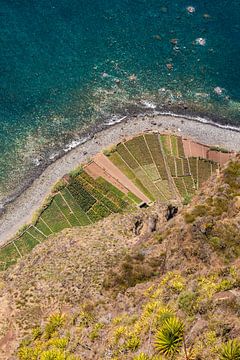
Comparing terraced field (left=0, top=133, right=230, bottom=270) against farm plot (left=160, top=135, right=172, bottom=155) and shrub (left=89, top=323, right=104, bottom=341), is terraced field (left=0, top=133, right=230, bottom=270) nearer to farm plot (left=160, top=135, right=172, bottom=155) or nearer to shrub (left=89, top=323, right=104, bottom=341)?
farm plot (left=160, top=135, right=172, bottom=155)

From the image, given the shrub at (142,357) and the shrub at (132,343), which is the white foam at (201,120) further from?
the shrub at (142,357)

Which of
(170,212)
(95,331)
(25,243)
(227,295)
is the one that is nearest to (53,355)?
(95,331)

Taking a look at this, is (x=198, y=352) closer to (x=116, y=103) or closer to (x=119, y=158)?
(x=119, y=158)

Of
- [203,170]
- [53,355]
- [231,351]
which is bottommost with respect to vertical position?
[203,170]

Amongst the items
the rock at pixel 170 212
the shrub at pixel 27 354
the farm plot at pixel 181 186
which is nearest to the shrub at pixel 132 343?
the shrub at pixel 27 354

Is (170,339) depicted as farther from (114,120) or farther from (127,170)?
(114,120)

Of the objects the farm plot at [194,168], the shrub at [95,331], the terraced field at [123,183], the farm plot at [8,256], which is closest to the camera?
the shrub at [95,331]
